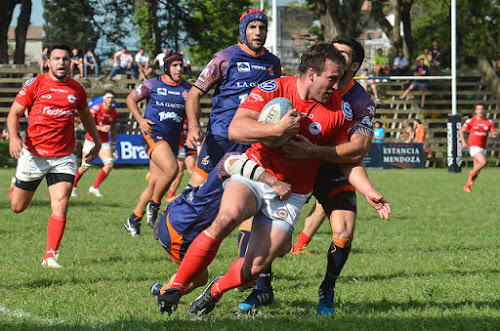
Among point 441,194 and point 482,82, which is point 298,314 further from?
point 482,82

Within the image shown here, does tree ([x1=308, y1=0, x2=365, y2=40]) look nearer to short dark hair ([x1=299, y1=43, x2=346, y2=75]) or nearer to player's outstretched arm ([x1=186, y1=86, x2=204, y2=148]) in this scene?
player's outstretched arm ([x1=186, y1=86, x2=204, y2=148])

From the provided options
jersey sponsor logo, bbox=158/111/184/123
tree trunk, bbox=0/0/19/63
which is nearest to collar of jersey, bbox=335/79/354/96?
jersey sponsor logo, bbox=158/111/184/123

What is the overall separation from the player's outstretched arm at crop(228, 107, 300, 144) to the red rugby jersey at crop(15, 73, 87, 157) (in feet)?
12.0

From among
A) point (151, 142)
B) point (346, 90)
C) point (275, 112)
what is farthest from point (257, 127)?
point (151, 142)

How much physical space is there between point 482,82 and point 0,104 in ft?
75.8

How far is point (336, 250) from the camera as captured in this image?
608cm

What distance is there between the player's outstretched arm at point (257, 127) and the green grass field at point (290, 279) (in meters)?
1.24

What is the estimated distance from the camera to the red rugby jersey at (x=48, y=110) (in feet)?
27.5

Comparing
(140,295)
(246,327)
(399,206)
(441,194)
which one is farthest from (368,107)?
(441,194)

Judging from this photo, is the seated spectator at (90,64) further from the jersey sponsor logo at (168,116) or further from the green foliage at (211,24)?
the jersey sponsor logo at (168,116)

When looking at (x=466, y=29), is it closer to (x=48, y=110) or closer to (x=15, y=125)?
(x=48, y=110)

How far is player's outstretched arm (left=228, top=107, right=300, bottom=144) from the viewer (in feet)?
16.2

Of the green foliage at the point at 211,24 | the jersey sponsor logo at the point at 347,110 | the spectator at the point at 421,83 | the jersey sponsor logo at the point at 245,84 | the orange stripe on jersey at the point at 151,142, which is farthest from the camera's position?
the green foliage at the point at 211,24

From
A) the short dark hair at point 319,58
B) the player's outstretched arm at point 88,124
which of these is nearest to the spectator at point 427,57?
the player's outstretched arm at point 88,124
